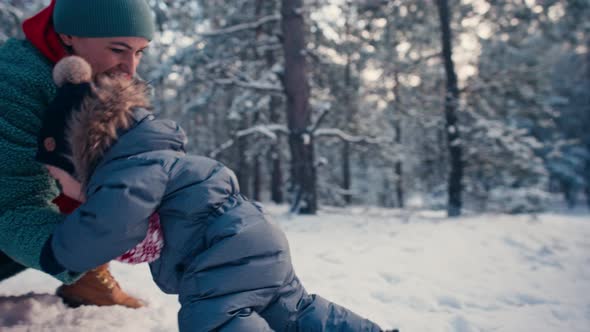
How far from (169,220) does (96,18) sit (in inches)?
42.7

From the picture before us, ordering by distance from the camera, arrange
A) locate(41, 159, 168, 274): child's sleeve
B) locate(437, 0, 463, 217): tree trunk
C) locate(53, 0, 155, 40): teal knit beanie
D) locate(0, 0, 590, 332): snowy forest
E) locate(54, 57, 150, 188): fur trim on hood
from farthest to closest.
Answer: locate(437, 0, 463, 217): tree trunk < locate(0, 0, 590, 332): snowy forest < locate(53, 0, 155, 40): teal knit beanie < locate(54, 57, 150, 188): fur trim on hood < locate(41, 159, 168, 274): child's sleeve

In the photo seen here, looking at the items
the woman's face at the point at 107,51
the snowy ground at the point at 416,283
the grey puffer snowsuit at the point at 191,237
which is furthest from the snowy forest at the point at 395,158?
the grey puffer snowsuit at the point at 191,237

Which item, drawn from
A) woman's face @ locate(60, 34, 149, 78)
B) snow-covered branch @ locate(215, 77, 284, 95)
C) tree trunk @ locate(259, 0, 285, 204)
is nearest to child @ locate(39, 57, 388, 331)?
woman's face @ locate(60, 34, 149, 78)

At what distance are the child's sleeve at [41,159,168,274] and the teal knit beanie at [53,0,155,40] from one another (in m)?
0.81

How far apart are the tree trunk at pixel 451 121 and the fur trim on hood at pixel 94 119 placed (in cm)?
821

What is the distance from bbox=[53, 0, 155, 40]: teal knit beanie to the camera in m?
1.84

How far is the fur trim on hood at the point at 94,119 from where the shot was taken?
1.49 m

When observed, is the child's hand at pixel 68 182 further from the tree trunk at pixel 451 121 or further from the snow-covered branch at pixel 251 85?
the tree trunk at pixel 451 121

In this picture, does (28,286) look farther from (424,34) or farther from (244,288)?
(424,34)

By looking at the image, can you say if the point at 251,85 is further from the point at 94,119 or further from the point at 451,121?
the point at 94,119

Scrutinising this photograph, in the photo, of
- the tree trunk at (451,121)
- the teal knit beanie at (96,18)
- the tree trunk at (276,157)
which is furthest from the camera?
the tree trunk at (276,157)

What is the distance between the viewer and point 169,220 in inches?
63.3

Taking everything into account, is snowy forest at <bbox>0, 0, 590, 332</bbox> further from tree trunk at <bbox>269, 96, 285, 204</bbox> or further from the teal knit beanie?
the teal knit beanie

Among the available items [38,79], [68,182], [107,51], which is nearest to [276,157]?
[107,51]
